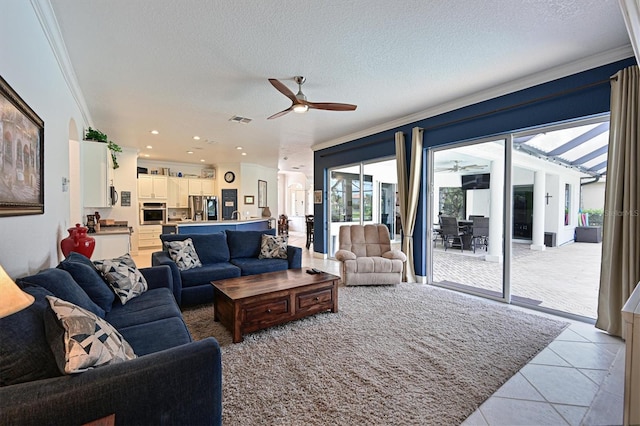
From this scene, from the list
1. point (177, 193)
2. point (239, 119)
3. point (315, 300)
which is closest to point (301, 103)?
point (239, 119)

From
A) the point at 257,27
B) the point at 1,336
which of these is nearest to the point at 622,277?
the point at 257,27

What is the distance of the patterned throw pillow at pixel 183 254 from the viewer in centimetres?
363

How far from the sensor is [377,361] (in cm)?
230

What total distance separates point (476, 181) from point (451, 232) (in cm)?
178

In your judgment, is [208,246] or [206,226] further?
[206,226]

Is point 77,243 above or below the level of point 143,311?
above

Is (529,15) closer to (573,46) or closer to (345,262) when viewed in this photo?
(573,46)

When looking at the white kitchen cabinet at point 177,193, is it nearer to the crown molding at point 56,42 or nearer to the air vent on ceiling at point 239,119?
the air vent on ceiling at point 239,119

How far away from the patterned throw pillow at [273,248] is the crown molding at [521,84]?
9.69ft

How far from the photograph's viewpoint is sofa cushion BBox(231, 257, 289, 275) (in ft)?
13.1

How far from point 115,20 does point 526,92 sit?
4.41 metres

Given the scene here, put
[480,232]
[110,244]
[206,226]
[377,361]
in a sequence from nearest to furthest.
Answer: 1. [377,361]
2. [110,244]
3. [480,232]
4. [206,226]

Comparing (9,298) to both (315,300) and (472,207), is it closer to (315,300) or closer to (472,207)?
(315,300)

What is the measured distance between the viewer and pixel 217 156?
8391 mm
